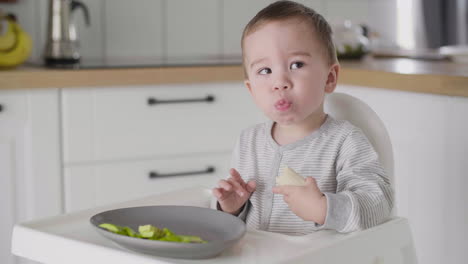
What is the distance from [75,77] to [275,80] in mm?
1103

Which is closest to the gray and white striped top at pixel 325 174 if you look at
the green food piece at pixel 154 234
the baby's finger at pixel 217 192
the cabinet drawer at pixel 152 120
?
the baby's finger at pixel 217 192

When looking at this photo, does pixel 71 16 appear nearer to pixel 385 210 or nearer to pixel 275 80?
pixel 275 80

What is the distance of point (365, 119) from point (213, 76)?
3.57 ft

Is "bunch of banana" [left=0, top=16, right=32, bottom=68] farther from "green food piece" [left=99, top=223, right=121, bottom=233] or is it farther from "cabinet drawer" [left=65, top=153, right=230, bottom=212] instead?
"green food piece" [left=99, top=223, right=121, bottom=233]

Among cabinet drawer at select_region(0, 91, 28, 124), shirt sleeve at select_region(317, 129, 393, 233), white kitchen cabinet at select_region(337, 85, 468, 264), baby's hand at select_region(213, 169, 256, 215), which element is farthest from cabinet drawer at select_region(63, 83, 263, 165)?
shirt sleeve at select_region(317, 129, 393, 233)

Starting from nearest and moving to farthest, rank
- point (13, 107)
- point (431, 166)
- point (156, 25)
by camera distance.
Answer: point (431, 166), point (13, 107), point (156, 25)

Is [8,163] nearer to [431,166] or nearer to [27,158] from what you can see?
[27,158]

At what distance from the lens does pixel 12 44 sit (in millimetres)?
2238

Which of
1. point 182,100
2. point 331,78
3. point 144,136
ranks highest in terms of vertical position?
point 331,78

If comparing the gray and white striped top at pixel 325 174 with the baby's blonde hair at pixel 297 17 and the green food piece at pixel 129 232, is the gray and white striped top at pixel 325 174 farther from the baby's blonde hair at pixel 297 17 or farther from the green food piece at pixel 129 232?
the green food piece at pixel 129 232

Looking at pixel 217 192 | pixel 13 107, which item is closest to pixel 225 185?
pixel 217 192

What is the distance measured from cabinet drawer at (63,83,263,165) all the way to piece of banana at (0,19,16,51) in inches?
11.4

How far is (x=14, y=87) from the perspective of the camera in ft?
6.62

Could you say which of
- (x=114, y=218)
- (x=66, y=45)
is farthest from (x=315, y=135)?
(x=66, y=45)
